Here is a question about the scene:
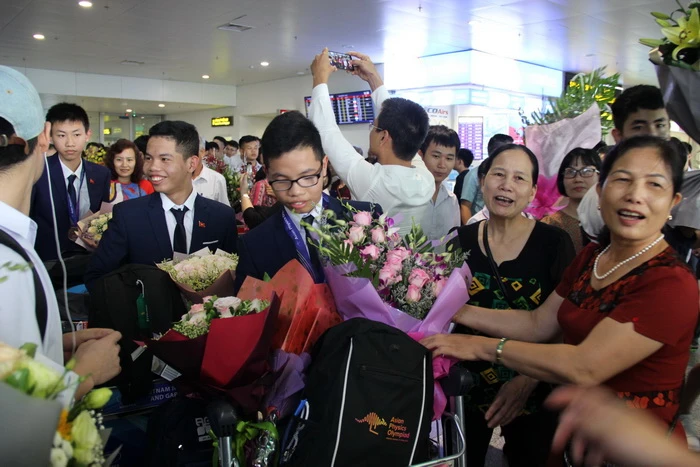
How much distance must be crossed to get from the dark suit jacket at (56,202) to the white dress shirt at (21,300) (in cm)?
234

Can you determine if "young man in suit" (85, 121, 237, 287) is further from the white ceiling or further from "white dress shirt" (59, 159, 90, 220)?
the white ceiling

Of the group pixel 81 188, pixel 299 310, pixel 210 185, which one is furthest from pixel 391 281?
pixel 210 185

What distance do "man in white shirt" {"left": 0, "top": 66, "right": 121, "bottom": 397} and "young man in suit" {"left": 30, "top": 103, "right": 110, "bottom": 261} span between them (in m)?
2.59

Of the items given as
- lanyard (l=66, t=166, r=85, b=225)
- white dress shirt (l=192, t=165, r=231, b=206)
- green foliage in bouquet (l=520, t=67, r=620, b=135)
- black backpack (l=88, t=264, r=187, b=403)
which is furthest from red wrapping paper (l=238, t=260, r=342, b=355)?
white dress shirt (l=192, t=165, r=231, b=206)

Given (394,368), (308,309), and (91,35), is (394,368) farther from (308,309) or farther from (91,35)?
(91,35)

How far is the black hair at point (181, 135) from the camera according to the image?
2.93m

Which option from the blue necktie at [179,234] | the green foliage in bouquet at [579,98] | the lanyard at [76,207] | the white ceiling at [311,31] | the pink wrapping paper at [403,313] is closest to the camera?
the pink wrapping paper at [403,313]

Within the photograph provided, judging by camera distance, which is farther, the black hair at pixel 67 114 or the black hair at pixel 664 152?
the black hair at pixel 67 114

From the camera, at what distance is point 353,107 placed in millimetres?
13898

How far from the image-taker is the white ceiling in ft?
26.8

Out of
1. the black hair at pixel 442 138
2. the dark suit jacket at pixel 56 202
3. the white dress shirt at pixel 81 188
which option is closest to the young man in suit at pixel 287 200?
the dark suit jacket at pixel 56 202

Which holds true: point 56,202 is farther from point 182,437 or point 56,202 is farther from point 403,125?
point 182,437

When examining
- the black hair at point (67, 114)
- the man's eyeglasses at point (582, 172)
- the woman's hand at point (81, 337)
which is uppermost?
the black hair at point (67, 114)

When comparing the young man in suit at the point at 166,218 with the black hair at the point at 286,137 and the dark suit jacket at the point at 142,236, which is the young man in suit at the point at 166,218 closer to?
the dark suit jacket at the point at 142,236
